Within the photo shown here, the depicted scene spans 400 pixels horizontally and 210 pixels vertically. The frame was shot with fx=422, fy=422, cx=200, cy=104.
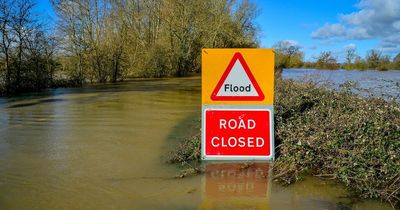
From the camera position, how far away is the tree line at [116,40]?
18594 mm

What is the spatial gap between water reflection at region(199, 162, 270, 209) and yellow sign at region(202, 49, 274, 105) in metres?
0.82

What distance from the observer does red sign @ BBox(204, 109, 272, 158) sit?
5.25 metres

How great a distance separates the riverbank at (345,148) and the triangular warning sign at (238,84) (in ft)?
2.35

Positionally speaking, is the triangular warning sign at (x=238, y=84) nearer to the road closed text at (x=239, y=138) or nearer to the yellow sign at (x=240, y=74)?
the yellow sign at (x=240, y=74)

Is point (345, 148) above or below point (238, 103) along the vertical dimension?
below

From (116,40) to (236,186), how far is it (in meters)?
26.3

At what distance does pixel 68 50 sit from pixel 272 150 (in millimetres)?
21194

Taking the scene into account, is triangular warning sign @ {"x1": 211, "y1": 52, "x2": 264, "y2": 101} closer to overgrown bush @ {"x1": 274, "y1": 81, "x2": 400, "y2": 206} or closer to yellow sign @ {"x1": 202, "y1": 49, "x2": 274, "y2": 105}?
yellow sign @ {"x1": 202, "y1": 49, "x2": 274, "y2": 105}

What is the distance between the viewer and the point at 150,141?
7281 millimetres

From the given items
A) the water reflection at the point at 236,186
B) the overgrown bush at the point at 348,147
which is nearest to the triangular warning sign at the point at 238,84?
the overgrown bush at the point at 348,147

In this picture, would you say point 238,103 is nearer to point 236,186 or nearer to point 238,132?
point 238,132

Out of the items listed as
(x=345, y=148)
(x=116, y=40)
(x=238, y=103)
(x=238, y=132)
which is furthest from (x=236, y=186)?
(x=116, y=40)

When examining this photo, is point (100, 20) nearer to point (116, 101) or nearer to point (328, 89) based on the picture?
point (116, 101)

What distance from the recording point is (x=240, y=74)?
5238 millimetres
